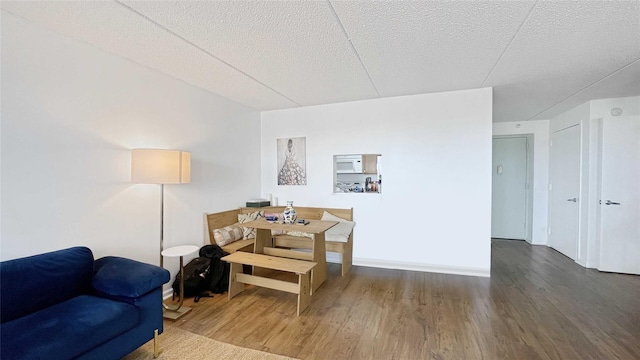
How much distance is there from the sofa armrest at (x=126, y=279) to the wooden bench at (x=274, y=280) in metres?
0.91

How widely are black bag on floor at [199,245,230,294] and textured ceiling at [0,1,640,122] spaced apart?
2.12 m

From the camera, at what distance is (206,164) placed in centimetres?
356

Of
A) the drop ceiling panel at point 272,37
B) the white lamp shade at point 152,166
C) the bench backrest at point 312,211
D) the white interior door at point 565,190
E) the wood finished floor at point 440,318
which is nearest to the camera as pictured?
the drop ceiling panel at point 272,37

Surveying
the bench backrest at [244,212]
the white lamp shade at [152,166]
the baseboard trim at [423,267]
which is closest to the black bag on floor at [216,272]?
the bench backrest at [244,212]

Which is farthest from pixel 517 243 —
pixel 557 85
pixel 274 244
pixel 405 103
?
pixel 274 244

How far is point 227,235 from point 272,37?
254 centimetres

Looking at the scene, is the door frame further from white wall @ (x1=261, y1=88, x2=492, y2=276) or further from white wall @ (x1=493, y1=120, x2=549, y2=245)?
white wall @ (x1=261, y1=88, x2=492, y2=276)

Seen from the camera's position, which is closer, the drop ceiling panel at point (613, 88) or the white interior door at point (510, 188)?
the drop ceiling panel at point (613, 88)

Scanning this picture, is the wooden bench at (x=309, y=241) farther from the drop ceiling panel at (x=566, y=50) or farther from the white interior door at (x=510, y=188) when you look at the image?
the white interior door at (x=510, y=188)

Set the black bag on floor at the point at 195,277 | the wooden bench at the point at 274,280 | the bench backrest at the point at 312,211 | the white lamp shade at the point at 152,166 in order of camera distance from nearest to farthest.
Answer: the white lamp shade at the point at 152,166, the wooden bench at the point at 274,280, the black bag on floor at the point at 195,277, the bench backrest at the point at 312,211

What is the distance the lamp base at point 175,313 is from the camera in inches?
98.4

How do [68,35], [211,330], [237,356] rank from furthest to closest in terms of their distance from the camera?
1. [211,330]
2. [68,35]
3. [237,356]

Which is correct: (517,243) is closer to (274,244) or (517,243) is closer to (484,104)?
(484,104)

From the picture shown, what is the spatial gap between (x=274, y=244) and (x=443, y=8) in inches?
137
